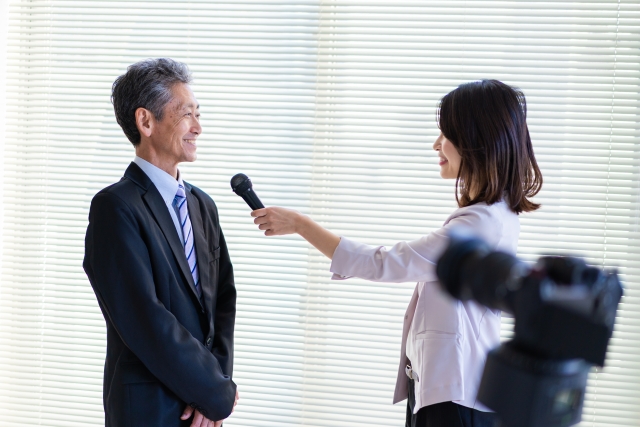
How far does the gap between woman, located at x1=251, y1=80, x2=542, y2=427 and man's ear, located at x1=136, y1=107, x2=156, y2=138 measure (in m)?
0.71

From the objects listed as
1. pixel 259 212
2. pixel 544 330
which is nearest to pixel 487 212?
pixel 259 212

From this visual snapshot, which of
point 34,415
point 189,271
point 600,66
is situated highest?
point 600,66

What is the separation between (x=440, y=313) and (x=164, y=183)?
3.06 feet

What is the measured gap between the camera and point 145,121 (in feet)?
6.22

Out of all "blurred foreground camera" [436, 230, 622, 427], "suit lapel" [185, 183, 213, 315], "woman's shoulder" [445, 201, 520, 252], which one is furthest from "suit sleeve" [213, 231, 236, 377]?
"blurred foreground camera" [436, 230, 622, 427]

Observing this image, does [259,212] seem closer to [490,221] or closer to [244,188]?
[244,188]

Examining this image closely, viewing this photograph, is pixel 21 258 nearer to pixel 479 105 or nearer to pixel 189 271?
pixel 189 271

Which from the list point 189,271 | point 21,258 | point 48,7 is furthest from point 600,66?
point 21,258

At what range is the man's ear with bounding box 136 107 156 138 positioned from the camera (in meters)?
1.89

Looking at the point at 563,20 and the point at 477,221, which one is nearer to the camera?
the point at 477,221

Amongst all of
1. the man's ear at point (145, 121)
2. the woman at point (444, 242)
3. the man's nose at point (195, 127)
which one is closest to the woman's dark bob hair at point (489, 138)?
the woman at point (444, 242)

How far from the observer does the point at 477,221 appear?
1.65 meters

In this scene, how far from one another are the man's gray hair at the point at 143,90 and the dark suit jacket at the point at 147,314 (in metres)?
0.18

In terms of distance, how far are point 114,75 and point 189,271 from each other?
4.83 feet
